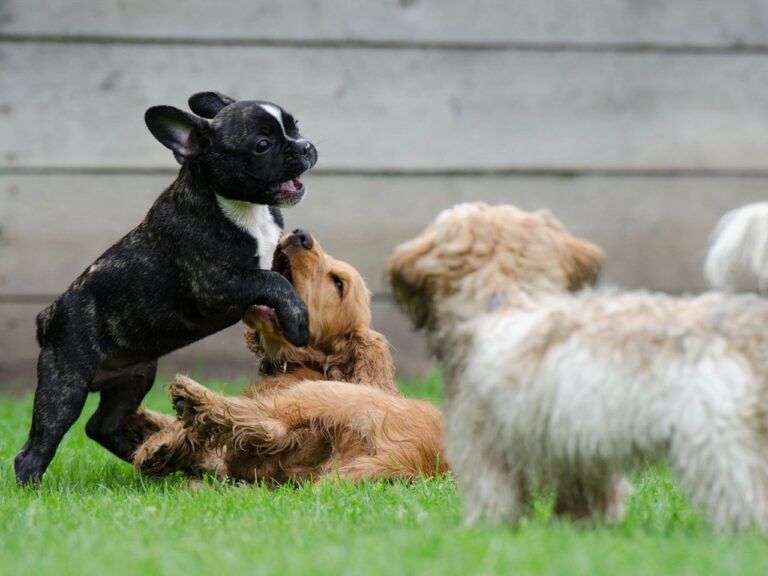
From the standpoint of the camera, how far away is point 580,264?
12.5 ft

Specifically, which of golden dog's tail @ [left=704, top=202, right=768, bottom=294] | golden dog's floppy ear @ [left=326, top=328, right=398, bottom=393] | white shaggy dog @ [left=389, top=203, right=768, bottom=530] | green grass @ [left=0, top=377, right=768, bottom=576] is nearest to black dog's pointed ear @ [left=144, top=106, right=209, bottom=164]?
golden dog's floppy ear @ [left=326, top=328, right=398, bottom=393]

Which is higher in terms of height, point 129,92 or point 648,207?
point 129,92

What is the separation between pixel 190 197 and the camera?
532cm

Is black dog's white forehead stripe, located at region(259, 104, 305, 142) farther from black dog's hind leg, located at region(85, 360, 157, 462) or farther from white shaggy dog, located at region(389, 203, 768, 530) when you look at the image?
white shaggy dog, located at region(389, 203, 768, 530)

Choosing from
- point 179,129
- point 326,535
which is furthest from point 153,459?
point 326,535

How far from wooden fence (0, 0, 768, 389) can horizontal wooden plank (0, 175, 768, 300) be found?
1 centimetres

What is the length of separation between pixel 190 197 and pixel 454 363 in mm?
1990

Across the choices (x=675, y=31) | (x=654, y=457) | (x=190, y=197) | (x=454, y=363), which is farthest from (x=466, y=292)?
(x=675, y=31)

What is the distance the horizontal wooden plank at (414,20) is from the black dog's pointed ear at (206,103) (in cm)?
279

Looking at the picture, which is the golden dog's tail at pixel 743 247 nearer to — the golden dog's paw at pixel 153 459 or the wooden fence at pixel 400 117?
the golden dog's paw at pixel 153 459

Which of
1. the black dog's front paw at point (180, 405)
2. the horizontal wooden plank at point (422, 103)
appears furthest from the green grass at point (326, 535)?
the horizontal wooden plank at point (422, 103)

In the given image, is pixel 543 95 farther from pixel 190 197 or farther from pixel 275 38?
pixel 190 197

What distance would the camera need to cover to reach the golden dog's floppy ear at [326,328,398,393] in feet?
18.6

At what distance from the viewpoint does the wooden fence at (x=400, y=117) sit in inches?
334
